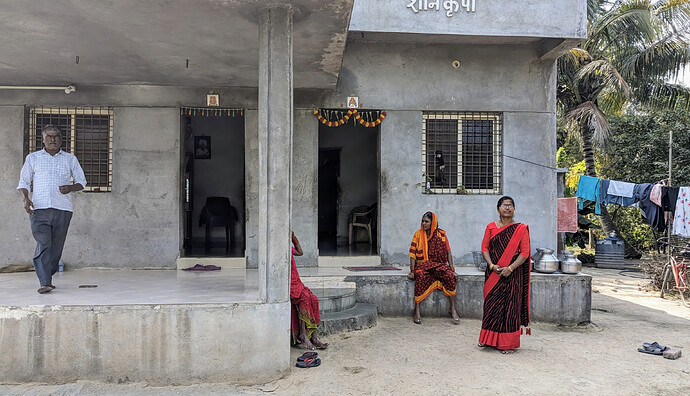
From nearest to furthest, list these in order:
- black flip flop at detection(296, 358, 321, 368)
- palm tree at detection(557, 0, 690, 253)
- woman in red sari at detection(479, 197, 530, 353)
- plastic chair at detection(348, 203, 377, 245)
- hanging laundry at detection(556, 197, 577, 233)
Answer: black flip flop at detection(296, 358, 321, 368) < woman in red sari at detection(479, 197, 530, 353) < hanging laundry at detection(556, 197, 577, 233) < plastic chair at detection(348, 203, 377, 245) < palm tree at detection(557, 0, 690, 253)

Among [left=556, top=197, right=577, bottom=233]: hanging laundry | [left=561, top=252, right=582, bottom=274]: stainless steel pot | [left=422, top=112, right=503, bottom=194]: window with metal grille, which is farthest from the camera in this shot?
[left=556, top=197, right=577, bottom=233]: hanging laundry

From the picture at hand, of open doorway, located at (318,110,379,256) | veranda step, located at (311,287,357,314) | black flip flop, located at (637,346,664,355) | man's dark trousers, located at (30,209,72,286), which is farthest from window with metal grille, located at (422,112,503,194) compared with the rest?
man's dark trousers, located at (30,209,72,286)

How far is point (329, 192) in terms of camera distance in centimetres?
1188

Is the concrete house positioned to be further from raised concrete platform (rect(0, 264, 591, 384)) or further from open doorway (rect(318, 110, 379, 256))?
open doorway (rect(318, 110, 379, 256))

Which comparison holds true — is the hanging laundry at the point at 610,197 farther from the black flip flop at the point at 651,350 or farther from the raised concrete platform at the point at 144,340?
the raised concrete platform at the point at 144,340

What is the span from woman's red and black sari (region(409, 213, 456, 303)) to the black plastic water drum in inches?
363

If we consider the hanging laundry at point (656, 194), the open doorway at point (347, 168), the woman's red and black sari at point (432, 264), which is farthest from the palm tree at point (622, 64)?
the woman's red and black sari at point (432, 264)

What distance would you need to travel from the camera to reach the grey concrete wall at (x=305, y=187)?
798cm

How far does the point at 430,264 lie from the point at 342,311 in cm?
137

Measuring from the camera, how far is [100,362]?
168 inches

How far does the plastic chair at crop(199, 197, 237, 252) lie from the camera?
10.2 m

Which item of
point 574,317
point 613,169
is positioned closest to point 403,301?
point 574,317

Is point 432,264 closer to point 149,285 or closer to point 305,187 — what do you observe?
point 305,187

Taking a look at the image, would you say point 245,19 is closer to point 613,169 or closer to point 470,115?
point 470,115
